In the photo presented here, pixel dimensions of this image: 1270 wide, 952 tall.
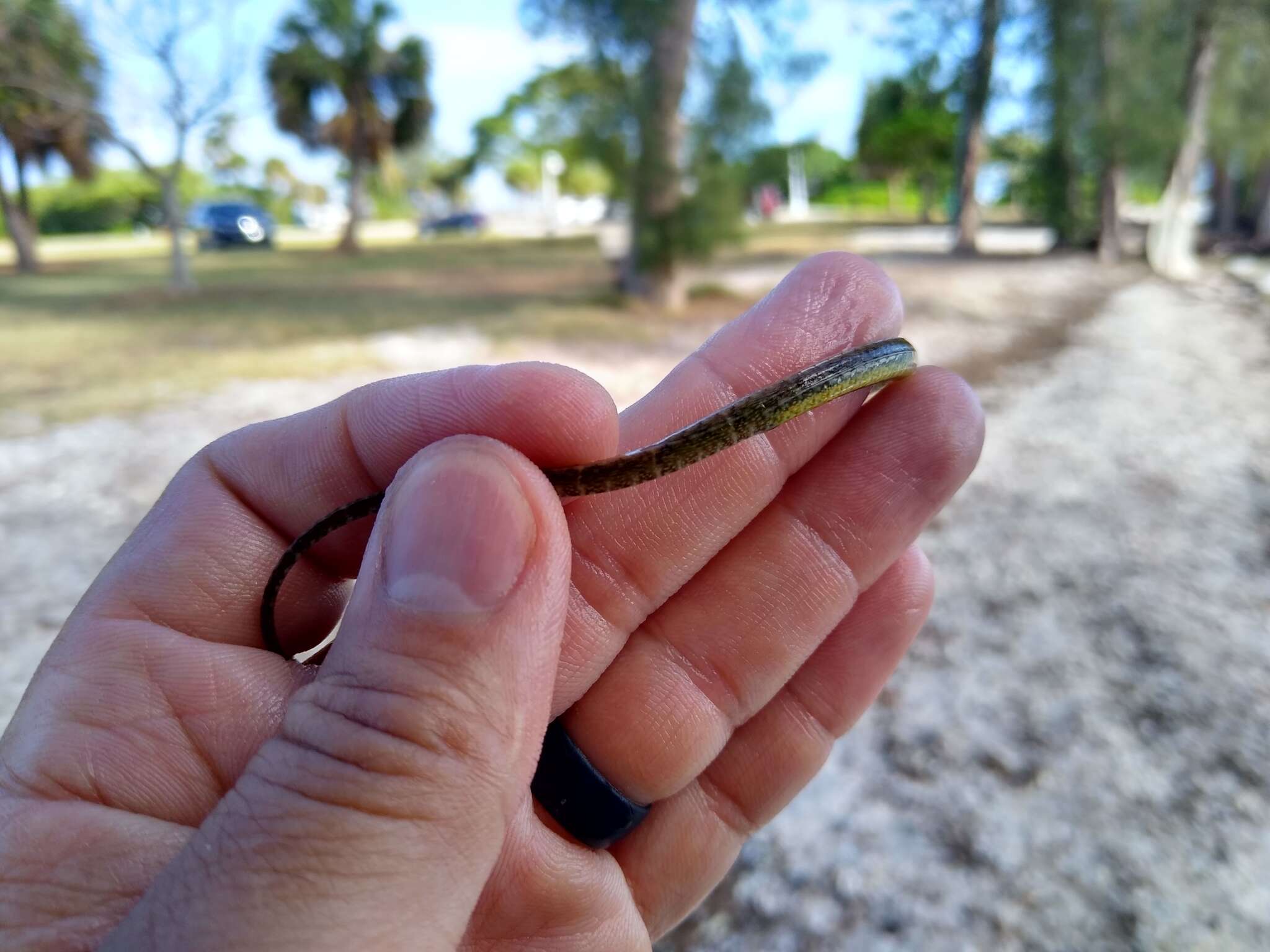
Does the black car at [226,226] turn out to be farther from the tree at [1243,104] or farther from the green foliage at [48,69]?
the tree at [1243,104]

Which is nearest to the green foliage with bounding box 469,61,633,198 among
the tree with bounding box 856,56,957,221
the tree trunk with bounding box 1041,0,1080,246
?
the tree trunk with bounding box 1041,0,1080,246

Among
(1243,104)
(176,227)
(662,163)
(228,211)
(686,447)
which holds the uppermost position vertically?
(228,211)

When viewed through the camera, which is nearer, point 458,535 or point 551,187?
point 458,535

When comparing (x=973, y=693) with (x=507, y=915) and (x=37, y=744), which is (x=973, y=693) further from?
(x=37, y=744)

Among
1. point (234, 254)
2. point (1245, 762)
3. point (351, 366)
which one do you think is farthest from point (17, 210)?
point (1245, 762)

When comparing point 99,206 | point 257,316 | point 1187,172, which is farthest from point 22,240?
point 1187,172

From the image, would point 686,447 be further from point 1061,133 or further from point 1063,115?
point 1061,133
